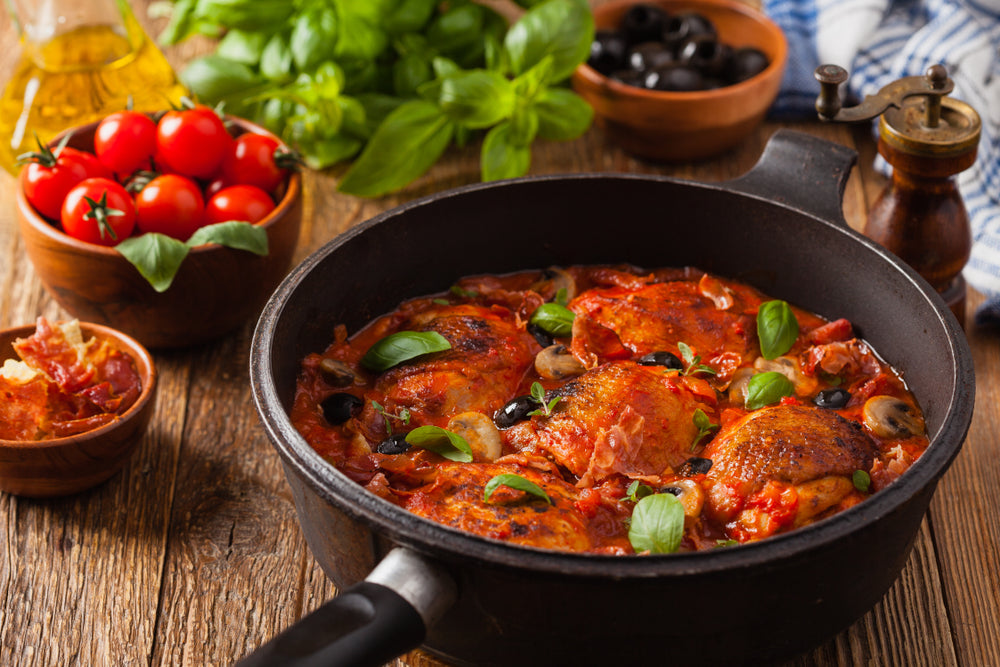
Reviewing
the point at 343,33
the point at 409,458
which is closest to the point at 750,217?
the point at 409,458

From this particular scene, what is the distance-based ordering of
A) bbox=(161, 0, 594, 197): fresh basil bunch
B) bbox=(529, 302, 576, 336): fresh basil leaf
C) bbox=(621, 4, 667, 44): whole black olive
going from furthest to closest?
bbox=(621, 4, 667, 44): whole black olive → bbox=(161, 0, 594, 197): fresh basil bunch → bbox=(529, 302, 576, 336): fresh basil leaf

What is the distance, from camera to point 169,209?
4.09 m

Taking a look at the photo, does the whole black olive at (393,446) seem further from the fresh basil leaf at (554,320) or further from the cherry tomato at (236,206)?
the cherry tomato at (236,206)

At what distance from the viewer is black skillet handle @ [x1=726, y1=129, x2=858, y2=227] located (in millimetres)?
3730

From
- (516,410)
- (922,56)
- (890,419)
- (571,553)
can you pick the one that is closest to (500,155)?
(516,410)

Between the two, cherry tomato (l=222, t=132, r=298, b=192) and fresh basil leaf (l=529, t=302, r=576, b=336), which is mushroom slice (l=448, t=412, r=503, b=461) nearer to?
fresh basil leaf (l=529, t=302, r=576, b=336)

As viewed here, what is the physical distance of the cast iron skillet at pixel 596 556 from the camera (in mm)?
2361

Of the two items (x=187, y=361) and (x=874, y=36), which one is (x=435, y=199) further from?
(x=874, y=36)

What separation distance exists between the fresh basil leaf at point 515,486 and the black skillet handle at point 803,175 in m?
1.52

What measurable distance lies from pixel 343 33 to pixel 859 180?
8.55 feet

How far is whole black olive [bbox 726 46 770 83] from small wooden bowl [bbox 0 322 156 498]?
124 inches

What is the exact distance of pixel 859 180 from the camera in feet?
17.2

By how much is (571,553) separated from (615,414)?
35.7 inches

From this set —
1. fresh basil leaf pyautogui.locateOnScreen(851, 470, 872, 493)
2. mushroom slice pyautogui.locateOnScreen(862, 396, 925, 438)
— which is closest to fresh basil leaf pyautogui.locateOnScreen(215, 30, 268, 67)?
mushroom slice pyautogui.locateOnScreen(862, 396, 925, 438)
